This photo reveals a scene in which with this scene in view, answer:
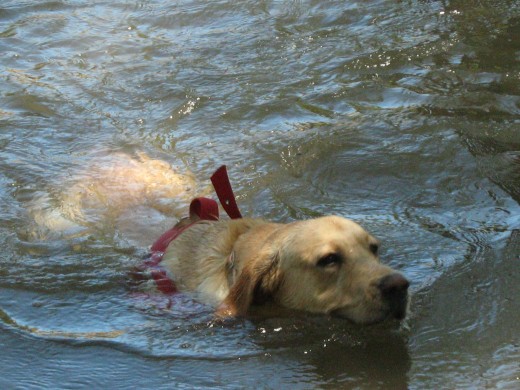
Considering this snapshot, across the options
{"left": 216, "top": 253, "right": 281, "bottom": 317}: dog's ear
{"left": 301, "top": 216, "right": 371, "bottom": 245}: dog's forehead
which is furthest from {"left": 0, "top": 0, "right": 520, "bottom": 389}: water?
{"left": 301, "top": 216, "right": 371, "bottom": 245}: dog's forehead

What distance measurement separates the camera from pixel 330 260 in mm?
4422

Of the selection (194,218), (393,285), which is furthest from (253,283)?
(194,218)

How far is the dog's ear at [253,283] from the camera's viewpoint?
177 inches

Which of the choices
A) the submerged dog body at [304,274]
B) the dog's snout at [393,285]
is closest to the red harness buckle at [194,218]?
the submerged dog body at [304,274]

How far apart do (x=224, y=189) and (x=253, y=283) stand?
3.03ft

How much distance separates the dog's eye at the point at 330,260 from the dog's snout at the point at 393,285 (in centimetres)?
32

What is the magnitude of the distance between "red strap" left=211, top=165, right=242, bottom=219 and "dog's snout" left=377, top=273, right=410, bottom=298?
4.53ft

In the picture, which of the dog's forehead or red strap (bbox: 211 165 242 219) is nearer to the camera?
the dog's forehead

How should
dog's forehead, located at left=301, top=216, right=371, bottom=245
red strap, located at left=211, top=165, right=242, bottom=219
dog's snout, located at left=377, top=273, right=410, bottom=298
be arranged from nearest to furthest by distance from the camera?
dog's snout, located at left=377, top=273, right=410, bottom=298 < dog's forehead, located at left=301, top=216, right=371, bottom=245 < red strap, located at left=211, top=165, right=242, bottom=219

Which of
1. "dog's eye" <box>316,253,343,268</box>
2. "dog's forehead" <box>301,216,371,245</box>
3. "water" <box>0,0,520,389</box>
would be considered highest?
"dog's forehead" <box>301,216,371,245</box>

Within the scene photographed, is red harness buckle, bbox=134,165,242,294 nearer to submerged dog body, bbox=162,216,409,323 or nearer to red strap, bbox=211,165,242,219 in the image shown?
red strap, bbox=211,165,242,219

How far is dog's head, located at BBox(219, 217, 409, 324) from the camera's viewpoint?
432 centimetres

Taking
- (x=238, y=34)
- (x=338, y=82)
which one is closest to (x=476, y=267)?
(x=338, y=82)

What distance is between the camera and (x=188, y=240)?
5117 mm
